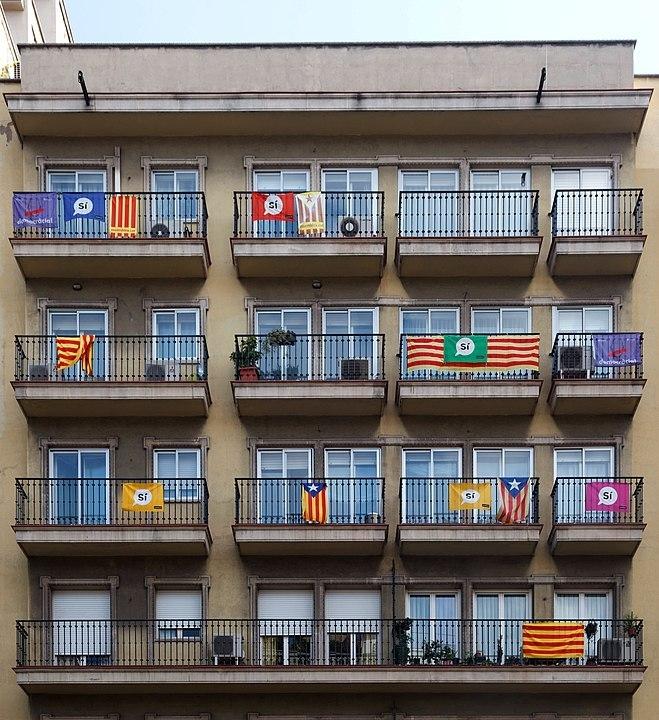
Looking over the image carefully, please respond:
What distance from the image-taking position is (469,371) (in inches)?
1330

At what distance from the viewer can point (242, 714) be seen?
33062 millimetres

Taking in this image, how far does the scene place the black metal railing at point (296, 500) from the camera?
3372 centimetres

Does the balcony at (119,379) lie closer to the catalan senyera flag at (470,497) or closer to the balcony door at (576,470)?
the catalan senyera flag at (470,497)

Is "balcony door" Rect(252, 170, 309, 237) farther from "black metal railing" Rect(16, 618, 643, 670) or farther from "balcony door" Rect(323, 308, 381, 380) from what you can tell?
"black metal railing" Rect(16, 618, 643, 670)

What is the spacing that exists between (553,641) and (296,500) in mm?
6408

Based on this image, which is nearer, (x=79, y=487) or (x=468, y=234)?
(x=79, y=487)

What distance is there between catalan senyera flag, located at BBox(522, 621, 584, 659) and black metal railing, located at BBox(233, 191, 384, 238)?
9.58m

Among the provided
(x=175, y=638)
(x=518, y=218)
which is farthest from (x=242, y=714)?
(x=518, y=218)

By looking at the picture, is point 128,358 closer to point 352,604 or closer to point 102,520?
point 102,520

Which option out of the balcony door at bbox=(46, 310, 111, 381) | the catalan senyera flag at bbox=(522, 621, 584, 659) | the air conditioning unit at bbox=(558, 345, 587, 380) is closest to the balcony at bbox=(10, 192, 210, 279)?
the balcony door at bbox=(46, 310, 111, 381)

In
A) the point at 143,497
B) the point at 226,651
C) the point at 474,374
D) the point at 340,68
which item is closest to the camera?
the point at 226,651

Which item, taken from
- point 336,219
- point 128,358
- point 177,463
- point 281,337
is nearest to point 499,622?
point 281,337

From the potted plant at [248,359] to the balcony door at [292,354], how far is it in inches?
11.2

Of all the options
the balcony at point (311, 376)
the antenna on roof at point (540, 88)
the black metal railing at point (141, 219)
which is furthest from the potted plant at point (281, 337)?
the antenna on roof at point (540, 88)
